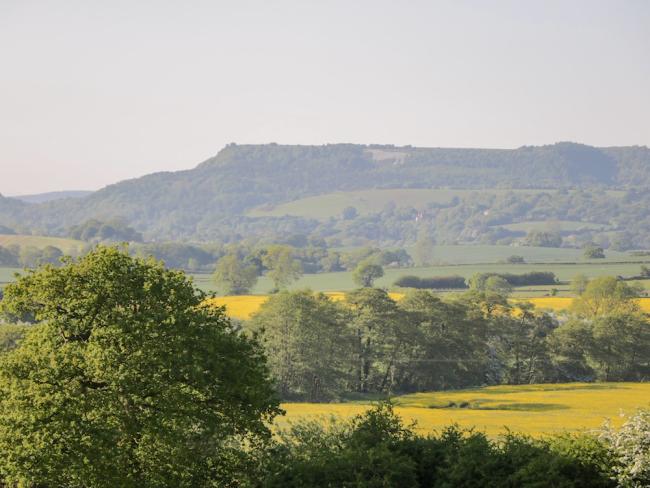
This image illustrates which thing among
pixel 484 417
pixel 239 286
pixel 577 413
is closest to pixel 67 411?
pixel 484 417

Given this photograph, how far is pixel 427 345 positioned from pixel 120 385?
58.3m

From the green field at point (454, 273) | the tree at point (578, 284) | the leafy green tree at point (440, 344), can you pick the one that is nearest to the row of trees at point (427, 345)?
the leafy green tree at point (440, 344)

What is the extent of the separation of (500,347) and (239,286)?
74.6m

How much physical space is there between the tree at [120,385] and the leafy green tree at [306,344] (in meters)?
46.4

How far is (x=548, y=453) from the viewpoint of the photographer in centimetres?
2534

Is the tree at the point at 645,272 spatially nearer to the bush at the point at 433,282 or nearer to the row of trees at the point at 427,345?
the bush at the point at 433,282

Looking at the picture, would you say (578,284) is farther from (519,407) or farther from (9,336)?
(9,336)

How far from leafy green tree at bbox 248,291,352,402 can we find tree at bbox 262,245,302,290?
80852 millimetres

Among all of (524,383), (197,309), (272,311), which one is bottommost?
(524,383)

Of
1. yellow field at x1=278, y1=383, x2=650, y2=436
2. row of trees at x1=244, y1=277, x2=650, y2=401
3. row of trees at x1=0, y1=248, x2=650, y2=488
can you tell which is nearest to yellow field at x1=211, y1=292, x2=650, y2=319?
row of trees at x1=244, y1=277, x2=650, y2=401

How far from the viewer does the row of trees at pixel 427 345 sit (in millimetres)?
78500

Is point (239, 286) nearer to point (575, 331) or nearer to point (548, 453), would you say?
point (575, 331)

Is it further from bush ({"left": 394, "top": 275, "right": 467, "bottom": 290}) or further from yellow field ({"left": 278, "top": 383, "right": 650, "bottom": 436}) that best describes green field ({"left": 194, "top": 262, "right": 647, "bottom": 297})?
yellow field ({"left": 278, "top": 383, "right": 650, "bottom": 436})

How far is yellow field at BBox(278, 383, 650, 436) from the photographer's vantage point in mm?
49062
